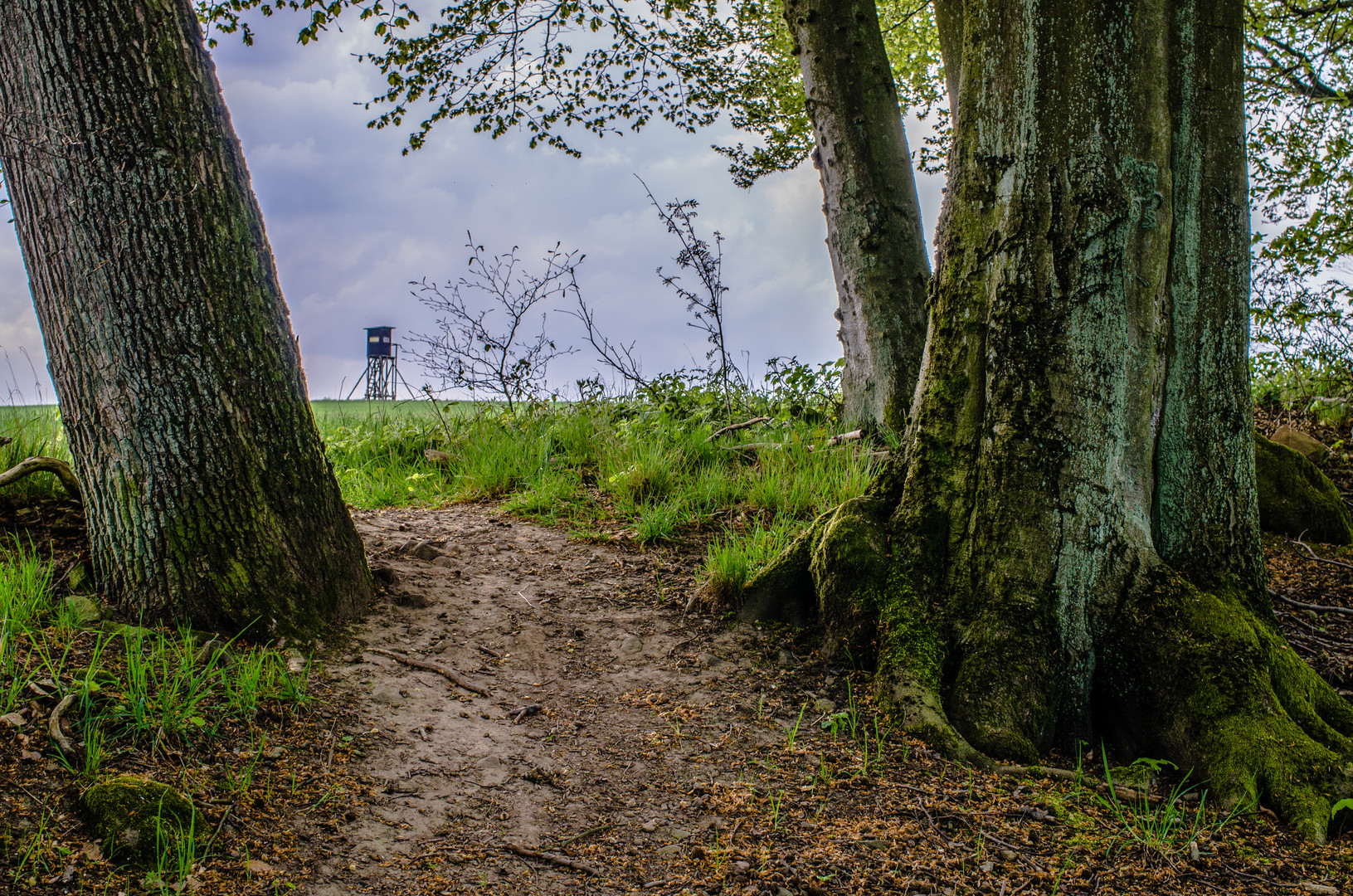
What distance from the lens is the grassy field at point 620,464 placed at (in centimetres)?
473

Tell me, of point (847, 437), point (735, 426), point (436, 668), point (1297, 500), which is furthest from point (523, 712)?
point (1297, 500)

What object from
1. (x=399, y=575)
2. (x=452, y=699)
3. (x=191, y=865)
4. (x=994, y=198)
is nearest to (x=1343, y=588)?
(x=994, y=198)

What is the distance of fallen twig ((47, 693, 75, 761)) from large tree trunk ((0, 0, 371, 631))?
691 millimetres

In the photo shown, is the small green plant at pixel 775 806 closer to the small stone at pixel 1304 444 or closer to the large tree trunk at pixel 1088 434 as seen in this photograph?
the large tree trunk at pixel 1088 434

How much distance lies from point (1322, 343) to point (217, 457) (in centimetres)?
944

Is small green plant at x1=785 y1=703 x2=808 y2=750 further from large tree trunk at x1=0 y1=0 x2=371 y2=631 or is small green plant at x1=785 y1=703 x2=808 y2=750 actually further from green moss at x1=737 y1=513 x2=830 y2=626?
large tree trunk at x1=0 y1=0 x2=371 y2=631

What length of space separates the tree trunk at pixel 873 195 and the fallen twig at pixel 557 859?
423 cm

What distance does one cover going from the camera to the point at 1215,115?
3287mm

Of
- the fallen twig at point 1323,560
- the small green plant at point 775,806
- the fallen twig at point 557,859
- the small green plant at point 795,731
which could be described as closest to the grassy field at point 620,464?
the small green plant at point 795,731

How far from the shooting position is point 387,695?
3025mm

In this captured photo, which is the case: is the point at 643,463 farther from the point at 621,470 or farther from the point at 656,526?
the point at 656,526

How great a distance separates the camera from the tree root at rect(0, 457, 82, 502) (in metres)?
3.60

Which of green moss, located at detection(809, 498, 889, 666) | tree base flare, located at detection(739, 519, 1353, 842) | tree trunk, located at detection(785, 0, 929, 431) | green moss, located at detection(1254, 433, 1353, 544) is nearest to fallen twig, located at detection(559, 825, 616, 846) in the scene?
tree base flare, located at detection(739, 519, 1353, 842)

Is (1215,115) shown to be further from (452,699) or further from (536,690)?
(452,699)
